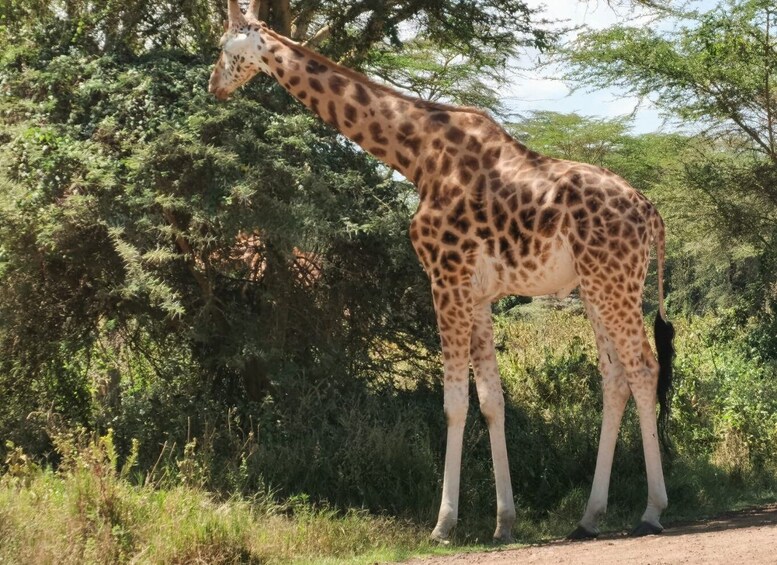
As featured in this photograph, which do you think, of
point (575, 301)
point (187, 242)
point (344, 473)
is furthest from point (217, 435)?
point (575, 301)

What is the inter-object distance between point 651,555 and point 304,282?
4.56m

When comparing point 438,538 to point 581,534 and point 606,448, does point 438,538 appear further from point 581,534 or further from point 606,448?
point 606,448

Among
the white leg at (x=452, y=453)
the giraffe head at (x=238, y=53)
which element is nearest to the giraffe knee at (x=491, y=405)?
the white leg at (x=452, y=453)

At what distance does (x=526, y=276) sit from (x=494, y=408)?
113cm

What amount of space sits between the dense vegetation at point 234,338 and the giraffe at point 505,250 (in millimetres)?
761

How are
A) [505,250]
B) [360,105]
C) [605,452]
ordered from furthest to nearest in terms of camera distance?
[360,105] → [605,452] → [505,250]

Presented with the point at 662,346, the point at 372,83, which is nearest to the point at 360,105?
the point at 372,83

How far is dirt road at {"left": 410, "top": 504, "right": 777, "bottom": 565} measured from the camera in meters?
6.70

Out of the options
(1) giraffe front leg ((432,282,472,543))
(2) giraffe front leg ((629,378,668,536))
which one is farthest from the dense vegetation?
(2) giraffe front leg ((629,378,668,536))

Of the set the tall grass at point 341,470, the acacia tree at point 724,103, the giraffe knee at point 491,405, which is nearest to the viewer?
the tall grass at point 341,470

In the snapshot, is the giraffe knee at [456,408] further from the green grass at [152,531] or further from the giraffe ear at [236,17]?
the giraffe ear at [236,17]

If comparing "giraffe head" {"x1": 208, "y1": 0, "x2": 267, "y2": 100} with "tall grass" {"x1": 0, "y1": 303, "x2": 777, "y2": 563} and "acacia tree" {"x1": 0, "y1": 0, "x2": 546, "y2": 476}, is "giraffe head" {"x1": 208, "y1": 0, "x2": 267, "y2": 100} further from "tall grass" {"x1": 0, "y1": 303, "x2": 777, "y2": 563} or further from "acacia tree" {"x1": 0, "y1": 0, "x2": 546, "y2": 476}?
"tall grass" {"x1": 0, "y1": 303, "x2": 777, "y2": 563}

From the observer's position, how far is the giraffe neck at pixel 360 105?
9.02 m

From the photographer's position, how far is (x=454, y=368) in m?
→ 8.62
